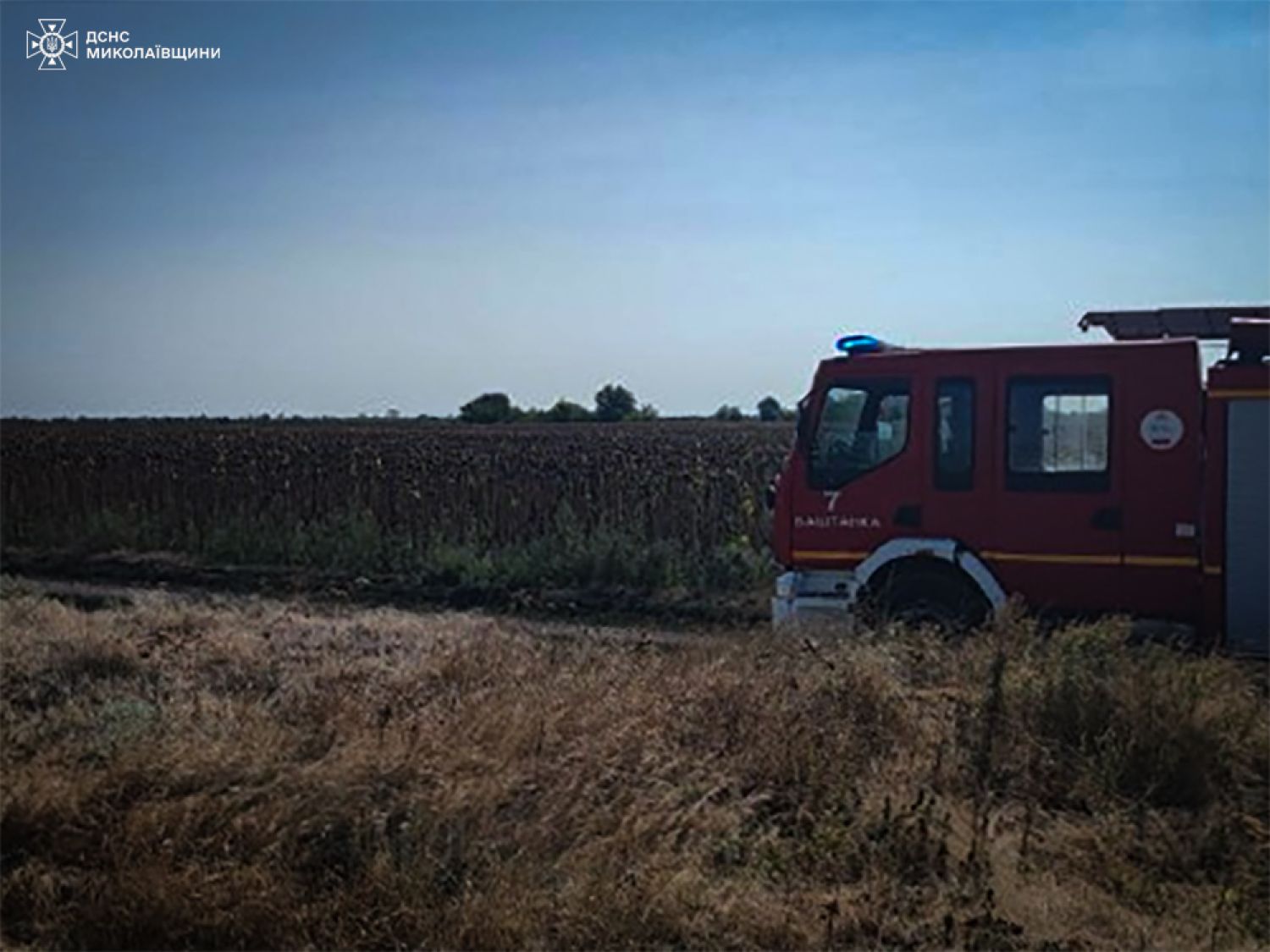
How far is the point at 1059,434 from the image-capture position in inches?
396

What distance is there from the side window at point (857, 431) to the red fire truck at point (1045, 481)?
0.01 m

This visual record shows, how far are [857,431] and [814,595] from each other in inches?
53.5

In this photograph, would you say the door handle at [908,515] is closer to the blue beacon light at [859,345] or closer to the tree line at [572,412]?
the blue beacon light at [859,345]

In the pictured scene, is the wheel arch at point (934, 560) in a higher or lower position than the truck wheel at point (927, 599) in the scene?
higher

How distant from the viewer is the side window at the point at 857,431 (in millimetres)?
10648

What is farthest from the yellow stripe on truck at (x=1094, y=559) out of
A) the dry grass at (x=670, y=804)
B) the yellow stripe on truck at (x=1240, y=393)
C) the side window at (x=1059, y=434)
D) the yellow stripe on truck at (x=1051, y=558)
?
the dry grass at (x=670, y=804)

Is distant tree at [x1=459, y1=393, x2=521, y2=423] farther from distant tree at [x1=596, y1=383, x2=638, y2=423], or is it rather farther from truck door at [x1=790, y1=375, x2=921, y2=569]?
truck door at [x1=790, y1=375, x2=921, y2=569]

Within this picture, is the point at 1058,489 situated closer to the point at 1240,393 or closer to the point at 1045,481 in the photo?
the point at 1045,481

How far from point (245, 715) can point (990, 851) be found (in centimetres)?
395

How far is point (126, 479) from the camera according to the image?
22.6 meters

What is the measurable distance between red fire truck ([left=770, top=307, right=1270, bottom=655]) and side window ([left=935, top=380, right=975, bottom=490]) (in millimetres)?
13

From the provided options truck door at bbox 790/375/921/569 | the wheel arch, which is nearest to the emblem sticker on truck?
the wheel arch

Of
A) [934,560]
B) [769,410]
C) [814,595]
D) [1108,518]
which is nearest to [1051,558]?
[1108,518]

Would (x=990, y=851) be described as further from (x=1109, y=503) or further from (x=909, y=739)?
(x=1109, y=503)
